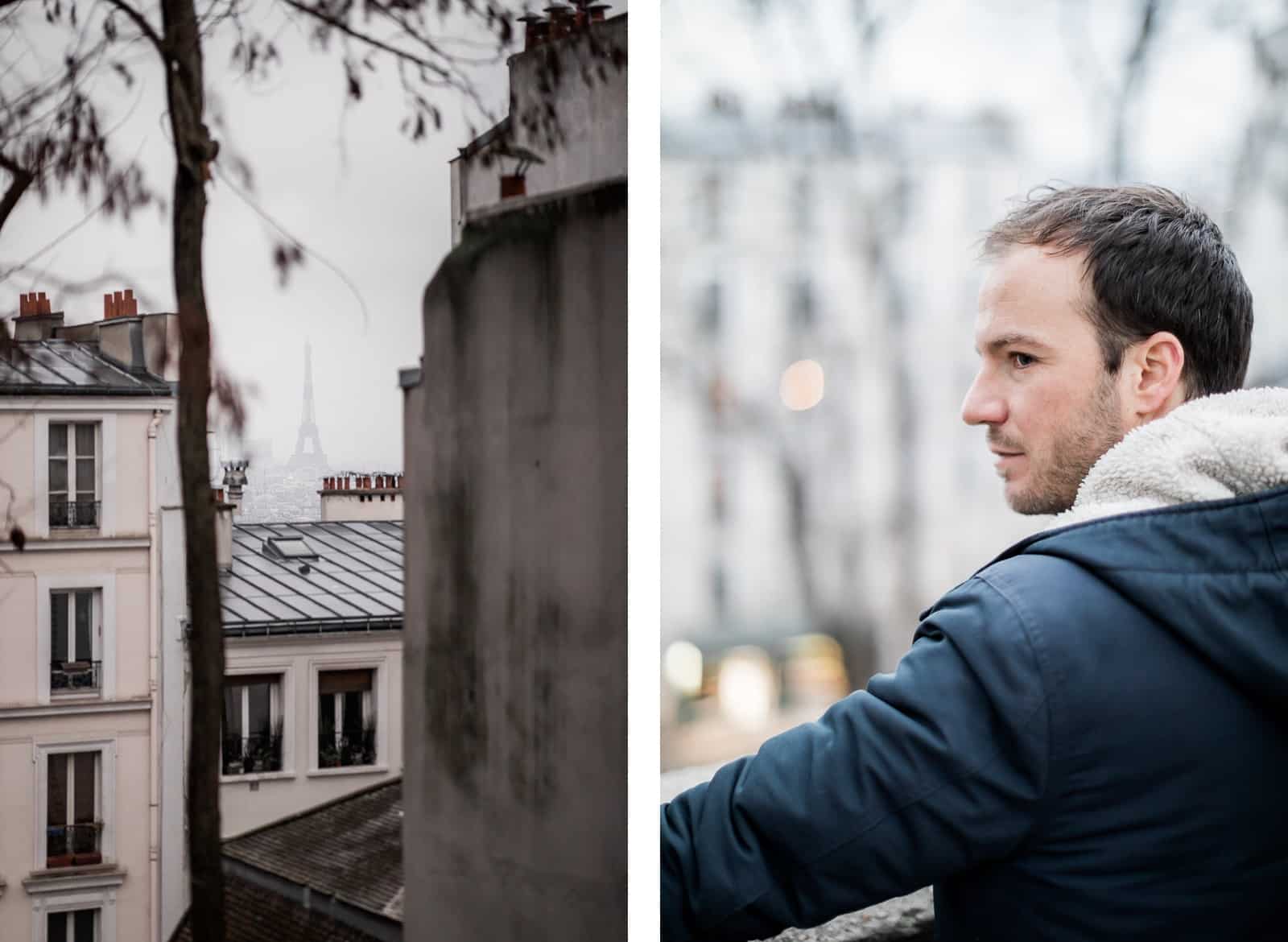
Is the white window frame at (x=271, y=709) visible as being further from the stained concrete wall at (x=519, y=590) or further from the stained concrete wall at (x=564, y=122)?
the stained concrete wall at (x=564, y=122)

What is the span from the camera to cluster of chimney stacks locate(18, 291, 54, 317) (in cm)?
122

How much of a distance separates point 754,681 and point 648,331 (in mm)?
556

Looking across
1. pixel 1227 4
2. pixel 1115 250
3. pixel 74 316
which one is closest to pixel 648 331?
pixel 1115 250

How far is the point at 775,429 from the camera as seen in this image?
72.4 inches

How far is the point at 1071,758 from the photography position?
48.0 inches

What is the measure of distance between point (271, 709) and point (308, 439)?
314mm

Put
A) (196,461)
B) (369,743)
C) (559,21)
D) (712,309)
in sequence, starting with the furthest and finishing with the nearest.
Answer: (712,309), (559,21), (369,743), (196,461)

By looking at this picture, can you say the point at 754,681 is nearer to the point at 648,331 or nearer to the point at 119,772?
the point at 648,331

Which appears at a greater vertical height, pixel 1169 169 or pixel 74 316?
pixel 1169 169

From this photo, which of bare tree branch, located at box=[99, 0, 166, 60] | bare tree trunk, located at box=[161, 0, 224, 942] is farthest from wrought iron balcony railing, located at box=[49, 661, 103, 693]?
bare tree branch, located at box=[99, 0, 166, 60]

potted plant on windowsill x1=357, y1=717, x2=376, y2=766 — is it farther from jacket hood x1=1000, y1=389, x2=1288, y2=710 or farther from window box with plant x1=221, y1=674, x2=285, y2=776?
jacket hood x1=1000, y1=389, x2=1288, y2=710

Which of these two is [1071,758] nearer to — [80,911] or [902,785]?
[902,785]

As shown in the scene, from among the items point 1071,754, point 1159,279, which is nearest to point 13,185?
point 1071,754

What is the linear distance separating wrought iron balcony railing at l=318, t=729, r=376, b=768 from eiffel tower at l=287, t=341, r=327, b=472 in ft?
1.05
